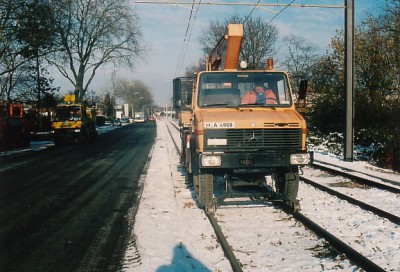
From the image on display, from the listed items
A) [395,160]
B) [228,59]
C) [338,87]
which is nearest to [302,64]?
[338,87]

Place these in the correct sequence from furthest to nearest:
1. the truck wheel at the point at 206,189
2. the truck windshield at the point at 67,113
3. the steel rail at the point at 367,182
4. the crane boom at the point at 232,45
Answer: the truck windshield at the point at 67,113
the crane boom at the point at 232,45
the steel rail at the point at 367,182
the truck wheel at the point at 206,189

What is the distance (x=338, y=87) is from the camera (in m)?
24.5

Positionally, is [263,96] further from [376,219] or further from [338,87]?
[338,87]

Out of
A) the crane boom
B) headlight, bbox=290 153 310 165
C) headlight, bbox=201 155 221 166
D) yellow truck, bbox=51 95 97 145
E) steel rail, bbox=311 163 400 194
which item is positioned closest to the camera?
headlight, bbox=201 155 221 166

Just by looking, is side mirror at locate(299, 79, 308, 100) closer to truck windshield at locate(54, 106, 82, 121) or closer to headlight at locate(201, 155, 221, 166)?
headlight at locate(201, 155, 221, 166)

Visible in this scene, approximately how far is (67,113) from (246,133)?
72.3 feet

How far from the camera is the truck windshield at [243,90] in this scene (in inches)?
286

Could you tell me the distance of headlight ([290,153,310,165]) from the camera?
6441 mm

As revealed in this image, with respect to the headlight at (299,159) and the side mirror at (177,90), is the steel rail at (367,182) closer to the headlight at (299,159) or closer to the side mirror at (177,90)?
the headlight at (299,159)

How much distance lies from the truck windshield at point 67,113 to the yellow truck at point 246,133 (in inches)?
770

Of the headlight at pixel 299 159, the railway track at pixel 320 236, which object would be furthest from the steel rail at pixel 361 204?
the headlight at pixel 299 159

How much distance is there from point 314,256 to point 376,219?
213 cm

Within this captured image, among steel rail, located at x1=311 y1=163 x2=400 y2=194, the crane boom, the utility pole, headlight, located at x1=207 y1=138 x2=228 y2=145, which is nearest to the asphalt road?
headlight, located at x1=207 y1=138 x2=228 y2=145

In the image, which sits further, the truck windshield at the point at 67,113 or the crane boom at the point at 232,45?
the truck windshield at the point at 67,113
